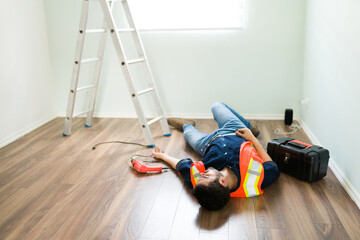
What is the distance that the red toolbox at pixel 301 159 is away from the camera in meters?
2.52

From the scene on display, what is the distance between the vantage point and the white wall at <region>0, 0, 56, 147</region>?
3.53 m

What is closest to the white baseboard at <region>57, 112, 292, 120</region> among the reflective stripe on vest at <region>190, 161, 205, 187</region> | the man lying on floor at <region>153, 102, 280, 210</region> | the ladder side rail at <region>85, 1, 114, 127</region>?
the ladder side rail at <region>85, 1, 114, 127</region>

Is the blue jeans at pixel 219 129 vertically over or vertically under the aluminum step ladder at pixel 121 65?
under

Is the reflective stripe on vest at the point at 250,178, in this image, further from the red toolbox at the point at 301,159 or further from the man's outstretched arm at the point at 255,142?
the red toolbox at the point at 301,159

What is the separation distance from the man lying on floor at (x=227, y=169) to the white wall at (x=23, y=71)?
5.71ft

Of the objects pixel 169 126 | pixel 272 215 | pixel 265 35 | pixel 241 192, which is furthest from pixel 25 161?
pixel 265 35

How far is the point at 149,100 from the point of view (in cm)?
427

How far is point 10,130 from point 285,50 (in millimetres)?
2932

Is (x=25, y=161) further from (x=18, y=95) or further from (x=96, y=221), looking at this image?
(x=96, y=221)

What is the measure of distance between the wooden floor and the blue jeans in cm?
13

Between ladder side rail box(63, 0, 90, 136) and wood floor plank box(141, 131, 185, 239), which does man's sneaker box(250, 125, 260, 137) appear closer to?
wood floor plank box(141, 131, 185, 239)

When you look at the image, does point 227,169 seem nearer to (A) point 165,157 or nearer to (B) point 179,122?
(A) point 165,157

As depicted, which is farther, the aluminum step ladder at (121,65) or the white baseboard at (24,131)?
the white baseboard at (24,131)

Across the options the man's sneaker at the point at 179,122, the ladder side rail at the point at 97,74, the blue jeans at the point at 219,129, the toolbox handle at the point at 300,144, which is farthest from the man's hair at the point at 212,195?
the ladder side rail at the point at 97,74
